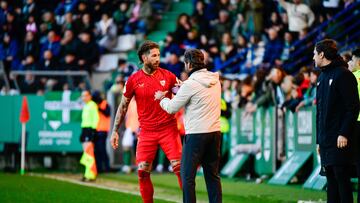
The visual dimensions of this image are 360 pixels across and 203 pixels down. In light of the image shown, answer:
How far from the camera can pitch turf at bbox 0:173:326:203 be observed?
15695 mm

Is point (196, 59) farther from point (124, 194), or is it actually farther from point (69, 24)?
point (69, 24)

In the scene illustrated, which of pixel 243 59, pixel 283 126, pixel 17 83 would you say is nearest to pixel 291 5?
pixel 243 59

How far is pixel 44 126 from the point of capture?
25734mm

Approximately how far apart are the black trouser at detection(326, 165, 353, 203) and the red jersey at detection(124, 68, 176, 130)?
262 centimetres

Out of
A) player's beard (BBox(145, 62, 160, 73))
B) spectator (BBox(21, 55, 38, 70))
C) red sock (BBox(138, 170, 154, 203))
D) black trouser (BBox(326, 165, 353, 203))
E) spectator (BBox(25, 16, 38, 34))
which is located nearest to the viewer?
black trouser (BBox(326, 165, 353, 203))

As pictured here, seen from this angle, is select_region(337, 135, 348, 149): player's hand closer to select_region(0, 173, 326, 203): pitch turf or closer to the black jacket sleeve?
the black jacket sleeve

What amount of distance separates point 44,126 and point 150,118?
43.9 ft

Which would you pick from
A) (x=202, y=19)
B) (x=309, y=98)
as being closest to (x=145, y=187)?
(x=309, y=98)

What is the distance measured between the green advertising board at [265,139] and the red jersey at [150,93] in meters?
8.19

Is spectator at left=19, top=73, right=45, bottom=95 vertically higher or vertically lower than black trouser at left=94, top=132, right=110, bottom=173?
higher

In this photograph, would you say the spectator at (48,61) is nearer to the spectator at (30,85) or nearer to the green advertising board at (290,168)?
the spectator at (30,85)

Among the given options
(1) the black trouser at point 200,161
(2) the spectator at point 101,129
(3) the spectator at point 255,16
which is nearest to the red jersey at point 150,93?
(1) the black trouser at point 200,161

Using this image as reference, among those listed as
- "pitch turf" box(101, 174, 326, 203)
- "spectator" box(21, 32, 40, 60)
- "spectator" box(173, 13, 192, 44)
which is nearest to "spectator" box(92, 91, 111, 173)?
"pitch turf" box(101, 174, 326, 203)

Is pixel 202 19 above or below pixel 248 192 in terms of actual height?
above
